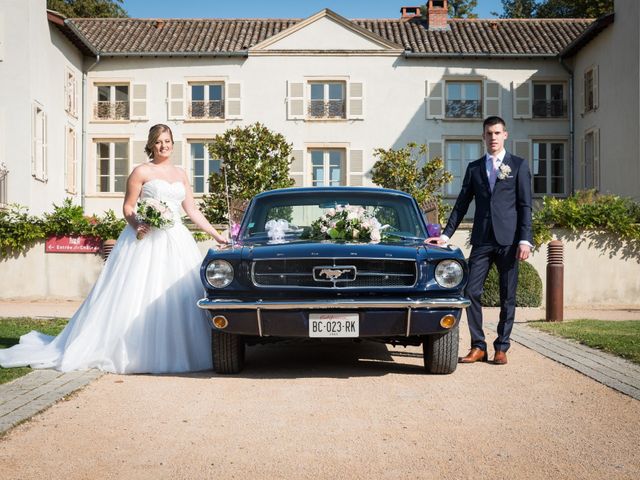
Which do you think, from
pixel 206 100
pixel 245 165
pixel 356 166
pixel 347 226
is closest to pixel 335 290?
pixel 347 226

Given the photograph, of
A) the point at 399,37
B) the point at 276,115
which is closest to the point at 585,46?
the point at 399,37

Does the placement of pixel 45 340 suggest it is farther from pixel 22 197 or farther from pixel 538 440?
pixel 22 197

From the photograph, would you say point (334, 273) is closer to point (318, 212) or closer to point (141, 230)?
point (318, 212)

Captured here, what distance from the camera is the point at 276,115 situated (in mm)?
34031

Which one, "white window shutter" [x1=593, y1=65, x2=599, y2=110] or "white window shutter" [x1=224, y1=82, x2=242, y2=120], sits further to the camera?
"white window shutter" [x1=224, y1=82, x2=242, y2=120]

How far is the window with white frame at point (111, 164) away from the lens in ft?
112

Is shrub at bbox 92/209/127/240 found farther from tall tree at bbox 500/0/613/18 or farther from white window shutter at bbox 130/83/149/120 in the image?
tall tree at bbox 500/0/613/18

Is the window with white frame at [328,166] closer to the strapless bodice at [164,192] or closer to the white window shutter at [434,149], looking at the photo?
the white window shutter at [434,149]

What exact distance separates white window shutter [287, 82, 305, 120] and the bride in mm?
26151

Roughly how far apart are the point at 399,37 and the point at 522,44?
4.90m

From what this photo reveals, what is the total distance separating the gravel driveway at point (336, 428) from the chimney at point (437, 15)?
29865 millimetres

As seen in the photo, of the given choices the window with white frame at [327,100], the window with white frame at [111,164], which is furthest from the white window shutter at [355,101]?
the window with white frame at [111,164]

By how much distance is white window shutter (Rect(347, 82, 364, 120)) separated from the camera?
33938mm

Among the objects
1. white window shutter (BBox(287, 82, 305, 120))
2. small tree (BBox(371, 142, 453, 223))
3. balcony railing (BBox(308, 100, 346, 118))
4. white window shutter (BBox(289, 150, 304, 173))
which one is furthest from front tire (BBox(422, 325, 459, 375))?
balcony railing (BBox(308, 100, 346, 118))
